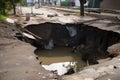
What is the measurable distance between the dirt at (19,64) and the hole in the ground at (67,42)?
404cm

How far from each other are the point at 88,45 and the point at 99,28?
7.74 ft

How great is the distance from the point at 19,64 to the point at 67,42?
12.3m

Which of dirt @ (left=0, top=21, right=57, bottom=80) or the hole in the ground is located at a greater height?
dirt @ (left=0, top=21, right=57, bottom=80)

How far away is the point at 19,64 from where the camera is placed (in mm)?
9164

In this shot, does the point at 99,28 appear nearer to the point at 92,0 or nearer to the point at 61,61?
the point at 61,61

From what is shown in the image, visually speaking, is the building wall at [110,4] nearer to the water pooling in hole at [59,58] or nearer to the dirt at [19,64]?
the water pooling in hole at [59,58]

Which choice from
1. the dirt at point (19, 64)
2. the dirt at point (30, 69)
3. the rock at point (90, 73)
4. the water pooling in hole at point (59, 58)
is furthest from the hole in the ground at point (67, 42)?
the rock at point (90, 73)

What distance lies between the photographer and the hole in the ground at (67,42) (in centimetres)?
1680

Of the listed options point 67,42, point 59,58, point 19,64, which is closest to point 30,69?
point 19,64

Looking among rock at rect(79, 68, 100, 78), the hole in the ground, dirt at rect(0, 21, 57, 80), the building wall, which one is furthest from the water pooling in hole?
the building wall

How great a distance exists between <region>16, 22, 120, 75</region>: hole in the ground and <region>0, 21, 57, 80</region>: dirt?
404 cm

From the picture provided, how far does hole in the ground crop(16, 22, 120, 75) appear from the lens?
1680cm

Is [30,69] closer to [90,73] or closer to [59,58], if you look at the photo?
[90,73]

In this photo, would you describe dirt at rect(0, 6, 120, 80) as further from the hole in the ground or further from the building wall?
the building wall
